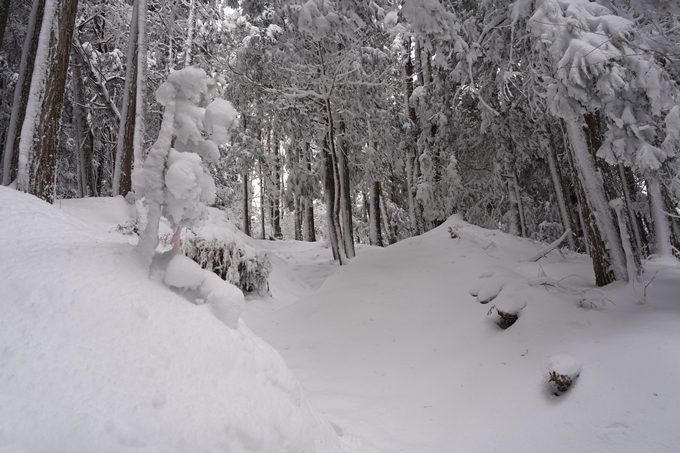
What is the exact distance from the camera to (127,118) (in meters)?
9.28

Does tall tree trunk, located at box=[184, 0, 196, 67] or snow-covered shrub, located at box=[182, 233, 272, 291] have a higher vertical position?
tall tree trunk, located at box=[184, 0, 196, 67]

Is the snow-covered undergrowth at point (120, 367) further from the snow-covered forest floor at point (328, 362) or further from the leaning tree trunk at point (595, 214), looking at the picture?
the leaning tree trunk at point (595, 214)

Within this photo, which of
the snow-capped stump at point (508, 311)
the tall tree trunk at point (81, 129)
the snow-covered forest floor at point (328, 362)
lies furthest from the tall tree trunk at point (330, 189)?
the tall tree trunk at point (81, 129)

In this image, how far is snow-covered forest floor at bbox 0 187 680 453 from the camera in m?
1.50

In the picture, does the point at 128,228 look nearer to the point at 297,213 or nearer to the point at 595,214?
the point at 595,214

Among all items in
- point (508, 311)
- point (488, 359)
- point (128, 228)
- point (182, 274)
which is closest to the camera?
point (182, 274)

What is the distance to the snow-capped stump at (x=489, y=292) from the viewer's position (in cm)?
526

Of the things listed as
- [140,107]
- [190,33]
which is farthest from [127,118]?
[190,33]

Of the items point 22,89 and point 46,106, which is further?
point 22,89

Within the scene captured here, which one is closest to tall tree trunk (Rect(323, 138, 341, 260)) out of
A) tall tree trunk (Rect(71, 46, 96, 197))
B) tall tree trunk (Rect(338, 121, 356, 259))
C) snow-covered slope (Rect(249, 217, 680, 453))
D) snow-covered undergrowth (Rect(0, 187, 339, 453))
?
tall tree trunk (Rect(338, 121, 356, 259))

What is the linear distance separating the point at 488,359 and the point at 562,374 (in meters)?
0.89

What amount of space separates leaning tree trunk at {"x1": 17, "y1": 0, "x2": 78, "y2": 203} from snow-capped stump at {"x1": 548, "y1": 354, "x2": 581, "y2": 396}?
694cm

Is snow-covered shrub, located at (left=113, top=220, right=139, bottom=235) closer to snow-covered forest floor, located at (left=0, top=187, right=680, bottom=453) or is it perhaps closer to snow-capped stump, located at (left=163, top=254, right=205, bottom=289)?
snow-covered forest floor, located at (left=0, top=187, right=680, bottom=453)

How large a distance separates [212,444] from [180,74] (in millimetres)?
2082
